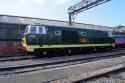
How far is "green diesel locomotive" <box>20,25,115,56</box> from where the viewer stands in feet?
56.8

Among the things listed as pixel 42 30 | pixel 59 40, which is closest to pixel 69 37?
pixel 59 40

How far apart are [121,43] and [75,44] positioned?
16.3 meters

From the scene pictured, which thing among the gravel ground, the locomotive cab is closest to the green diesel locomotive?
the locomotive cab

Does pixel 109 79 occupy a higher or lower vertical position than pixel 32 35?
lower

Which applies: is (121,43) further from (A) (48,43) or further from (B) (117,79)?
(B) (117,79)

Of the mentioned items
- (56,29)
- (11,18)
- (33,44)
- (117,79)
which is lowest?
(117,79)

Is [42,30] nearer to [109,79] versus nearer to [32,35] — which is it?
[32,35]

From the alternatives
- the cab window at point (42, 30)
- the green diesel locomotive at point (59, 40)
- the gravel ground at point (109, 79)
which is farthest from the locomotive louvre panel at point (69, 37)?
the gravel ground at point (109, 79)

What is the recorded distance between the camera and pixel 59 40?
62.2 feet

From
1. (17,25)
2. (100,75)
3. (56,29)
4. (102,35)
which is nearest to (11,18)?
(17,25)

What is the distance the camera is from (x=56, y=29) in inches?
743

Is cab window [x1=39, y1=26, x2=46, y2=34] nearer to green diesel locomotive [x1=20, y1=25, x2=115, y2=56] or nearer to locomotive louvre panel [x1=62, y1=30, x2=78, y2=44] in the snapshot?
green diesel locomotive [x1=20, y1=25, x2=115, y2=56]

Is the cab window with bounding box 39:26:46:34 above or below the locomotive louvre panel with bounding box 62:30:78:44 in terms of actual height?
above

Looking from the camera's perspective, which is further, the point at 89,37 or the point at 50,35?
the point at 89,37
